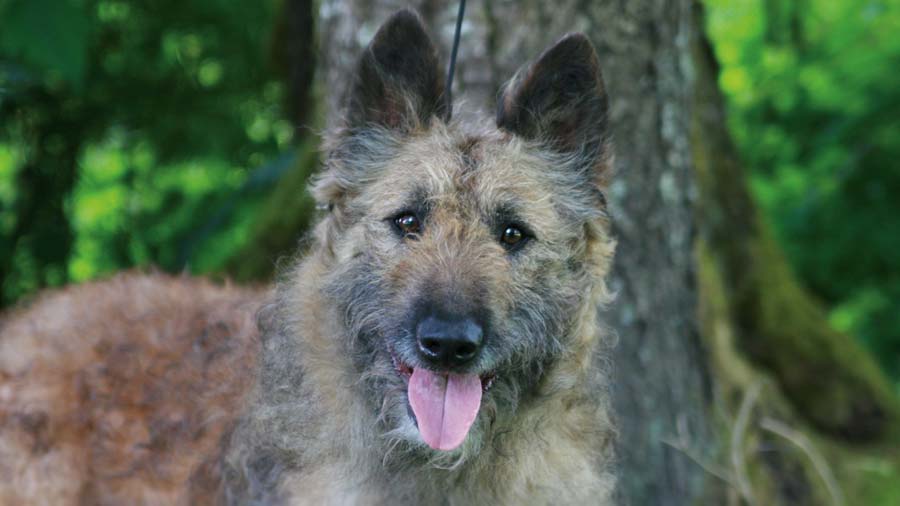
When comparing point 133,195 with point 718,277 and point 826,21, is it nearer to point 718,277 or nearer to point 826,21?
point 718,277

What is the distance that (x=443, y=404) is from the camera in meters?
3.24

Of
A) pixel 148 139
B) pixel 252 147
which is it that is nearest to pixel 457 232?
pixel 252 147

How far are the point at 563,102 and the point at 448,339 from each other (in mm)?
1120

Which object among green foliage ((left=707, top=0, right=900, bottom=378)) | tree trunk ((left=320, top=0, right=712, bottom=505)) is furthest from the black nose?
green foliage ((left=707, top=0, right=900, bottom=378))

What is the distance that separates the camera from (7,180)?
7.48 metres

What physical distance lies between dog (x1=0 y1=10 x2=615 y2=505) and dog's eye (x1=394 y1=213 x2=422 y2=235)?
0.01 m

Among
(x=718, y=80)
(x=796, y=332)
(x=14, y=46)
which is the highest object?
(x=718, y=80)

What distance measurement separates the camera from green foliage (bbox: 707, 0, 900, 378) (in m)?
6.82

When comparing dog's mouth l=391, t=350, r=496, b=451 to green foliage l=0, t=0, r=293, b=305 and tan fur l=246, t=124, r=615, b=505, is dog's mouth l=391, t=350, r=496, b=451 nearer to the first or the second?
tan fur l=246, t=124, r=615, b=505

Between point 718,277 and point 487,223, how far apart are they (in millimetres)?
3185

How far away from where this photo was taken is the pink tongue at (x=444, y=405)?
3.21m

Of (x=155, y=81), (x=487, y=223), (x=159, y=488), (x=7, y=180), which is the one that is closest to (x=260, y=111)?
(x=155, y=81)

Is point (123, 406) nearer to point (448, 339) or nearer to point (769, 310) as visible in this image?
point (448, 339)

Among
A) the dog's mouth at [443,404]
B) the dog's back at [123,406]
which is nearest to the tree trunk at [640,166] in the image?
the dog's back at [123,406]
